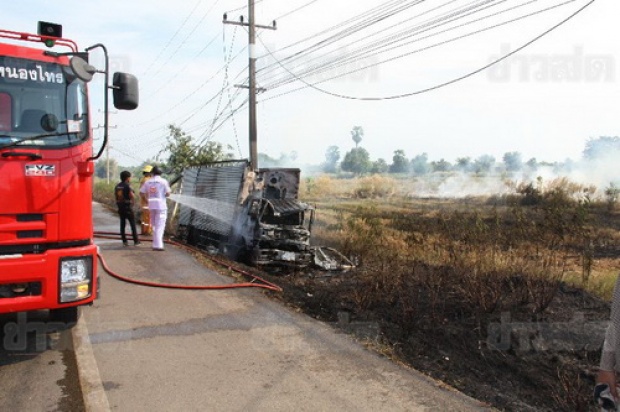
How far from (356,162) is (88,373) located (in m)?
95.1

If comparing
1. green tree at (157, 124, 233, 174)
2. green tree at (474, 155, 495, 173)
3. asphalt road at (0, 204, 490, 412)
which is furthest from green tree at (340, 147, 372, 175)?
asphalt road at (0, 204, 490, 412)

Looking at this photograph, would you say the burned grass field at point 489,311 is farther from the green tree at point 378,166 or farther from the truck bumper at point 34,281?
the green tree at point 378,166

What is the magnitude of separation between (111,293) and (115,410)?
3.48 meters

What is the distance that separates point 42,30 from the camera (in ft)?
15.5

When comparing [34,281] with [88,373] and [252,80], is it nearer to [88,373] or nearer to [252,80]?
[88,373]

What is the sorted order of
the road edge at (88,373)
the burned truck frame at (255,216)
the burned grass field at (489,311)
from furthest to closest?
1. the burned truck frame at (255,216)
2. the burned grass field at (489,311)
3. the road edge at (88,373)

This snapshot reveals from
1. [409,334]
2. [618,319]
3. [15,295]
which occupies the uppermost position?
[618,319]

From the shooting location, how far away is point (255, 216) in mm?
10344

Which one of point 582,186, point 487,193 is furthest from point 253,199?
point 487,193

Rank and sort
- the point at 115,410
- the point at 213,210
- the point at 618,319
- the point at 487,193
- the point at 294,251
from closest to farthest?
the point at 618,319, the point at 115,410, the point at 294,251, the point at 213,210, the point at 487,193

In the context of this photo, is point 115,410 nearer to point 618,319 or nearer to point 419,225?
point 618,319

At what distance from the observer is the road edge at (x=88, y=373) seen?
11.9 feet

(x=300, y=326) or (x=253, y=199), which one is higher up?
(x=253, y=199)

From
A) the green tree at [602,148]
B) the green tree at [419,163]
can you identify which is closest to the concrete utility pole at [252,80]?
the green tree at [602,148]
